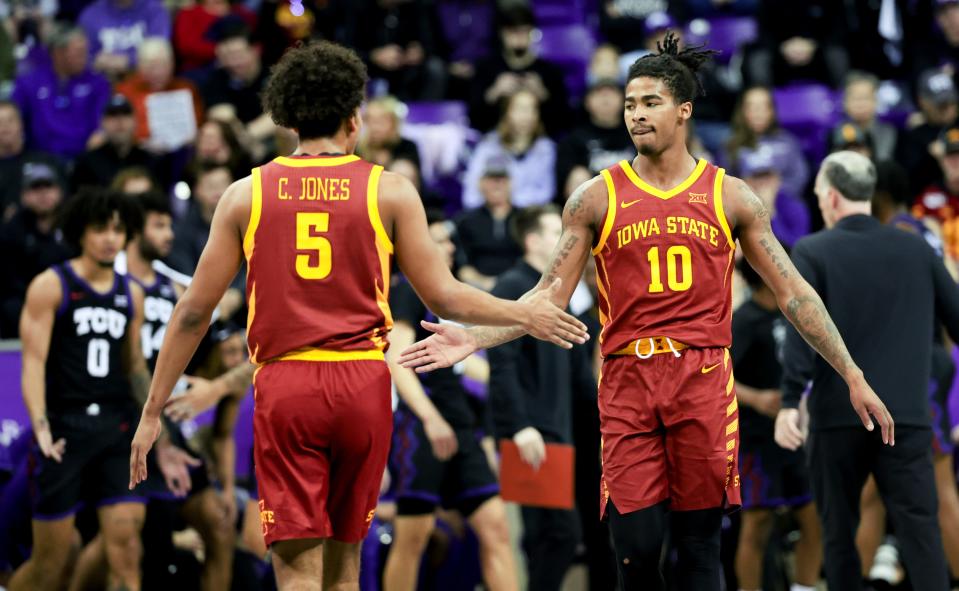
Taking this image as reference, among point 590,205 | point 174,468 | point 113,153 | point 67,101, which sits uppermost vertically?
point 67,101

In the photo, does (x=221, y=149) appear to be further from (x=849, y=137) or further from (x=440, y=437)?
(x=849, y=137)

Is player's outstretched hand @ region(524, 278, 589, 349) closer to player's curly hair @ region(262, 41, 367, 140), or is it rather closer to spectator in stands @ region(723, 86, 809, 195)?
player's curly hair @ region(262, 41, 367, 140)

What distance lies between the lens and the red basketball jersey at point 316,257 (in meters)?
5.34

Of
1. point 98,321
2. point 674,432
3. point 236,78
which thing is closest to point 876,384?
point 674,432

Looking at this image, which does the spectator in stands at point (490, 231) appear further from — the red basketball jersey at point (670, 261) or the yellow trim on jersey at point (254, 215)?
the yellow trim on jersey at point (254, 215)

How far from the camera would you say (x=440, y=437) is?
8.15 meters

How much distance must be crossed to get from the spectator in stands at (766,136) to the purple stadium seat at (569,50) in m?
2.96

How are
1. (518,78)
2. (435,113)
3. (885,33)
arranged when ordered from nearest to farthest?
(518,78)
(435,113)
(885,33)

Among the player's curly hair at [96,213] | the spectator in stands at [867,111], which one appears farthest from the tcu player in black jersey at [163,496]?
the spectator in stands at [867,111]

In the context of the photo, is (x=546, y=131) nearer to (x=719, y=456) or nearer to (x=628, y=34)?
(x=628, y=34)

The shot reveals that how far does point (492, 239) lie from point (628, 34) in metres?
4.36

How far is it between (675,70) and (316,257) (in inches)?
69.6

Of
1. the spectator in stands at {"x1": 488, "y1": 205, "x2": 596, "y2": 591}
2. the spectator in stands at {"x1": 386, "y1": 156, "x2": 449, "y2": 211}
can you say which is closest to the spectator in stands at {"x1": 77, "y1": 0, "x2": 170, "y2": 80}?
the spectator in stands at {"x1": 386, "y1": 156, "x2": 449, "y2": 211}

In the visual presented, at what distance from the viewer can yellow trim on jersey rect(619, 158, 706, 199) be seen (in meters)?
5.98
